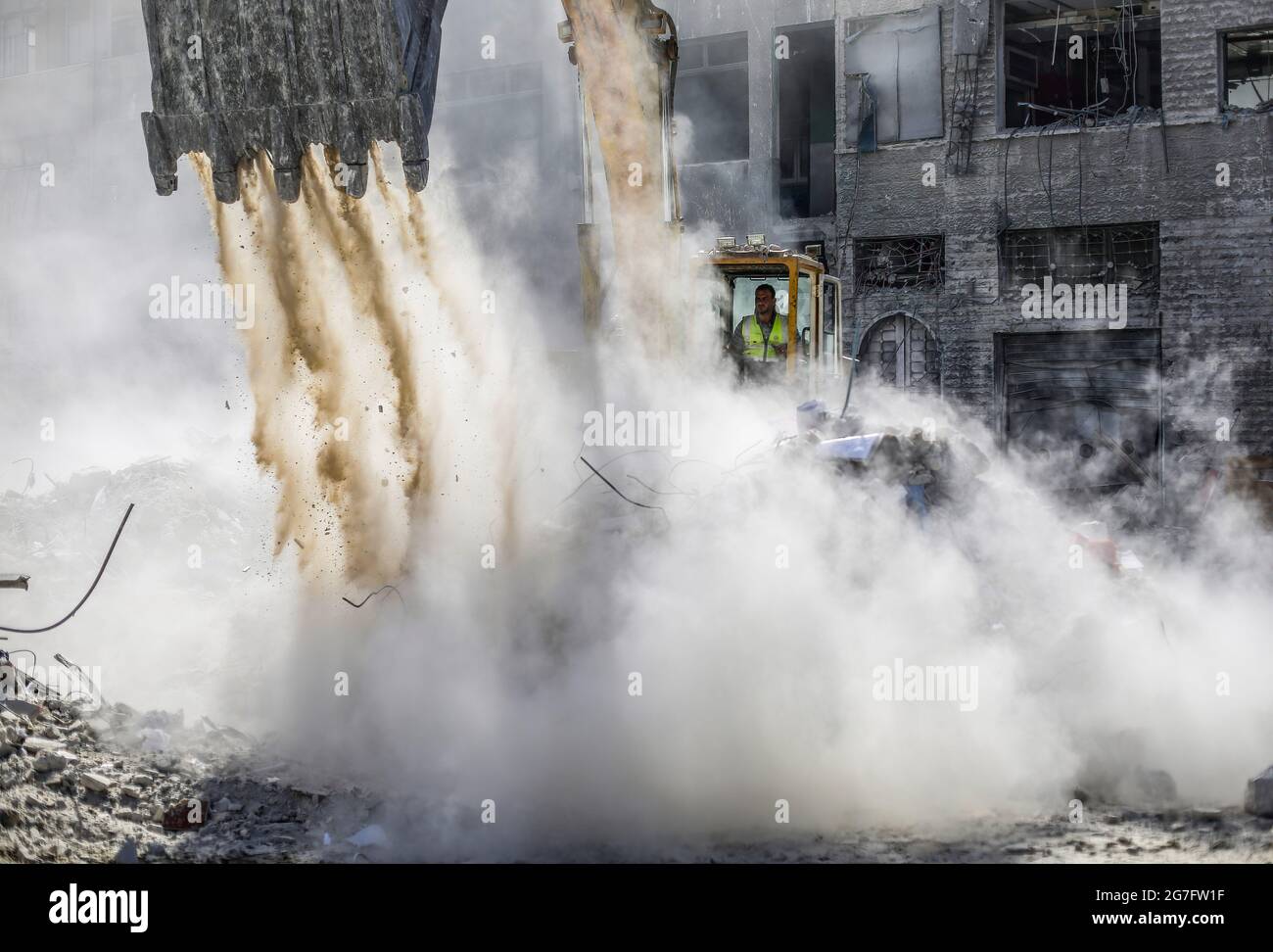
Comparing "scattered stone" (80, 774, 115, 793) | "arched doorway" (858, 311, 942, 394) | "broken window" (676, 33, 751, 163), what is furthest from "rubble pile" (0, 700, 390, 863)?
"broken window" (676, 33, 751, 163)

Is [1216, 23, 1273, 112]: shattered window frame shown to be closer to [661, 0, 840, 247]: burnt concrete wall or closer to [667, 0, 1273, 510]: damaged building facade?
[667, 0, 1273, 510]: damaged building facade

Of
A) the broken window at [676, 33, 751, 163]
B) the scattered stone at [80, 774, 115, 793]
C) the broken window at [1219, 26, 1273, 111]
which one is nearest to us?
the scattered stone at [80, 774, 115, 793]

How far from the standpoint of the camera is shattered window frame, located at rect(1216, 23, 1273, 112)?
16859mm

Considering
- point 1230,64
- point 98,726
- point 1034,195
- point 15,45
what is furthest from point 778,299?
point 15,45

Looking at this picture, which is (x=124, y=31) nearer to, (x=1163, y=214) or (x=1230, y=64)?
(x=1163, y=214)

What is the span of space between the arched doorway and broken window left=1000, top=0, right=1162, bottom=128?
3244 mm

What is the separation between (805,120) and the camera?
64.8 feet

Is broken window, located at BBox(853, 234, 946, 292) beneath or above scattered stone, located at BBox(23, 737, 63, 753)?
above

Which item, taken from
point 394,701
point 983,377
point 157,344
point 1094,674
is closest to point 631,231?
point 394,701

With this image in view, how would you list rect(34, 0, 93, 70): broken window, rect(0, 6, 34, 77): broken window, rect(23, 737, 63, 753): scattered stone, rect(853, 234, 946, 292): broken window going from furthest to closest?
rect(34, 0, 93, 70): broken window
rect(0, 6, 34, 77): broken window
rect(853, 234, 946, 292): broken window
rect(23, 737, 63, 753): scattered stone

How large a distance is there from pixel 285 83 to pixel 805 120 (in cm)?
1431

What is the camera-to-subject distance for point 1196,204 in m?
17.1

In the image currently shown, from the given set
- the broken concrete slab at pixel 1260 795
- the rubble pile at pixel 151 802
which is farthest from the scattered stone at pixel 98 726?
the broken concrete slab at pixel 1260 795
